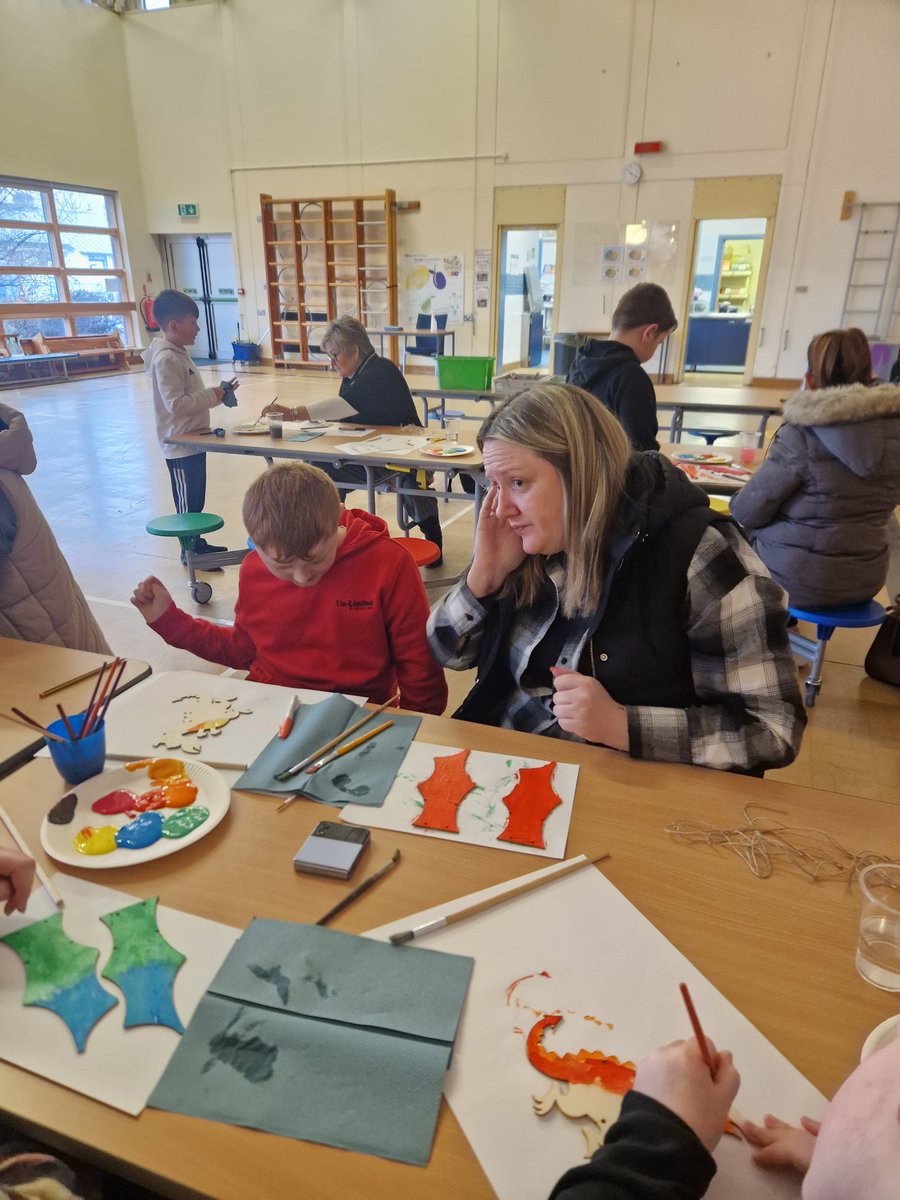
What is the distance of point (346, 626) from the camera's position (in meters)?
1.62

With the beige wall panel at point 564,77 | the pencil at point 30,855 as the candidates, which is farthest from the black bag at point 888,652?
the beige wall panel at point 564,77

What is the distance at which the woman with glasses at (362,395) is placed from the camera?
422 centimetres

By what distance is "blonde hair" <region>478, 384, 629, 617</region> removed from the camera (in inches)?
47.0

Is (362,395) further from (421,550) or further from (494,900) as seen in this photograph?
(494,900)

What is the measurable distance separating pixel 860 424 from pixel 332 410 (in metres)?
2.98

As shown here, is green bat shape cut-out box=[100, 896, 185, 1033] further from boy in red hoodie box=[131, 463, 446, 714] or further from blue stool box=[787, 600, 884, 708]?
blue stool box=[787, 600, 884, 708]

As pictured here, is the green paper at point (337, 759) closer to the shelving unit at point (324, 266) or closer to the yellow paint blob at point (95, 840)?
the yellow paint blob at point (95, 840)

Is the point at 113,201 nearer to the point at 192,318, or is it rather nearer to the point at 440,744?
the point at 192,318

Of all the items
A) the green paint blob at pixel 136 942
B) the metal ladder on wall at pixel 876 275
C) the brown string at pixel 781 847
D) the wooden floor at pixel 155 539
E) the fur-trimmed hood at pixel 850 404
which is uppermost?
the metal ladder on wall at pixel 876 275

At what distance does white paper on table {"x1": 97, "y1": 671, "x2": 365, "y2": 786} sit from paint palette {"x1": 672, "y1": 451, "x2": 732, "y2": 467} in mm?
2833

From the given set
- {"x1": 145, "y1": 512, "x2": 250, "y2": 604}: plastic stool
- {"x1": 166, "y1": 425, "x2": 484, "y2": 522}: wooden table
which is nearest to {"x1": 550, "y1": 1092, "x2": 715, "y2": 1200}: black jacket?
{"x1": 166, "y1": 425, "x2": 484, "y2": 522}: wooden table

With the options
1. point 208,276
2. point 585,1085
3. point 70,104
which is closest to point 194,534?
point 585,1085

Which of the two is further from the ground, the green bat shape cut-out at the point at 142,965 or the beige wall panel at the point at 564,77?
the beige wall panel at the point at 564,77

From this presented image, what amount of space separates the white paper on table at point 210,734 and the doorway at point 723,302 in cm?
985
